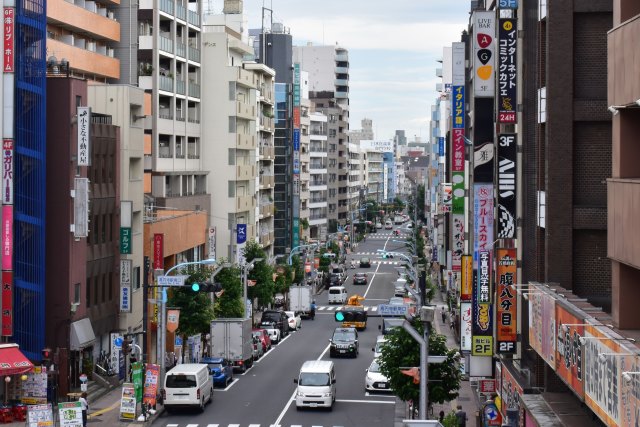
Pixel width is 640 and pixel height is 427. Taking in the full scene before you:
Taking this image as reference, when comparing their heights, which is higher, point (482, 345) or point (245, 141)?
point (245, 141)

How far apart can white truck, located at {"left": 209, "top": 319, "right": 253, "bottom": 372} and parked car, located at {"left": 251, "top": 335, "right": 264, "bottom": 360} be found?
14.5 feet

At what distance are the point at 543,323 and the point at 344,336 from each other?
37418mm

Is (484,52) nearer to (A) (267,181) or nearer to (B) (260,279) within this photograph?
(B) (260,279)

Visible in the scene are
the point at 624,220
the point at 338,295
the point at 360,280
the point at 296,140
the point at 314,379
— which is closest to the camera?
the point at 624,220

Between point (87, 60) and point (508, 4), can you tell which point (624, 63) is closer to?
point (508, 4)

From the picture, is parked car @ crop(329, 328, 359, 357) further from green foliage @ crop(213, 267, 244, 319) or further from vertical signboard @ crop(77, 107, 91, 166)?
vertical signboard @ crop(77, 107, 91, 166)

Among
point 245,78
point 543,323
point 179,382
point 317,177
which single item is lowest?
point 179,382

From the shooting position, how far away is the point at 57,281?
50.1m

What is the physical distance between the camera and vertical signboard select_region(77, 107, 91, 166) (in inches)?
1978

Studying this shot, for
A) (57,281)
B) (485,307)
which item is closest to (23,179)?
(57,281)

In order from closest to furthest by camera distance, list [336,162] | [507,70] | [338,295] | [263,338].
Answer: [507,70] → [263,338] → [338,295] → [336,162]

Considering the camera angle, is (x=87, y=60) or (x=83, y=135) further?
(x=87, y=60)

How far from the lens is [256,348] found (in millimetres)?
64500

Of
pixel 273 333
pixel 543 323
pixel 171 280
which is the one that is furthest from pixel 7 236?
pixel 273 333
